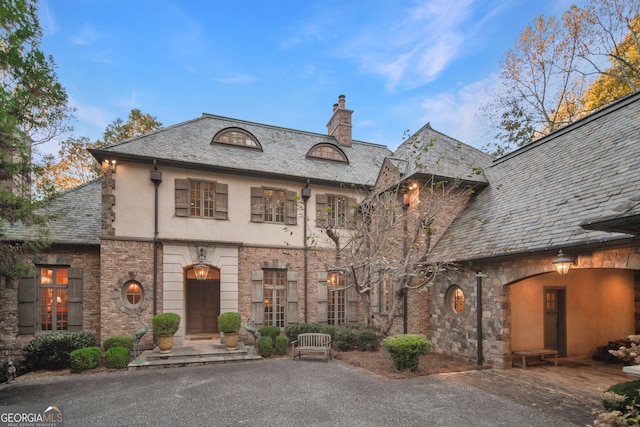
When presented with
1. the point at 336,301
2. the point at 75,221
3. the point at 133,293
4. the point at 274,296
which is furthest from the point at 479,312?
the point at 75,221

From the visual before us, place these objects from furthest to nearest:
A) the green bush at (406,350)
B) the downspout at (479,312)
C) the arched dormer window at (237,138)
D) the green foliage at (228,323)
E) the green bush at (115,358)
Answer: the arched dormer window at (237,138), the green foliage at (228,323), the green bush at (115,358), the downspout at (479,312), the green bush at (406,350)

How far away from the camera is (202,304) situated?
1502 cm

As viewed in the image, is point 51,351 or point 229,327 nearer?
point 51,351

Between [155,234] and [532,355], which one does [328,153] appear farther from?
[532,355]

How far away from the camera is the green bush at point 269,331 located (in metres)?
11.7

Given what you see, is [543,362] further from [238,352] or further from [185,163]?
[185,163]

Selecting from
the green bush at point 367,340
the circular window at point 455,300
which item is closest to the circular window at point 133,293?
the green bush at point 367,340

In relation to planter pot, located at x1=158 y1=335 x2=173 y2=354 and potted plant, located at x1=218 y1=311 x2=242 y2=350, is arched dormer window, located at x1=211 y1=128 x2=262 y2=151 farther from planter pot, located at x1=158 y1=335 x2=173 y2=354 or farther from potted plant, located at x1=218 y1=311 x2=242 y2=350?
planter pot, located at x1=158 y1=335 x2=173 y2=354

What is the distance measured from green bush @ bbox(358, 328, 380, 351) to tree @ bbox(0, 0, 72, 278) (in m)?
9.68

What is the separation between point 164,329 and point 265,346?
3108 mm

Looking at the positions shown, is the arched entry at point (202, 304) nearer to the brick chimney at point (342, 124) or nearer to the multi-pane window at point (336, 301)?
the multi-pane window at point (336, 301)

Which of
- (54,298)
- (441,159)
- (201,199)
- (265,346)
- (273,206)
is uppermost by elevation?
(441,159)

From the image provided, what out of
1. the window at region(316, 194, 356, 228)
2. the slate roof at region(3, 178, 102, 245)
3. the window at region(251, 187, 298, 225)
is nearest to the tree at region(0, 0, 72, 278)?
the slate roof at region(3, 178, 102, 245)

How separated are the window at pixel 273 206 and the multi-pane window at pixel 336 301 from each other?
2.91 meters
